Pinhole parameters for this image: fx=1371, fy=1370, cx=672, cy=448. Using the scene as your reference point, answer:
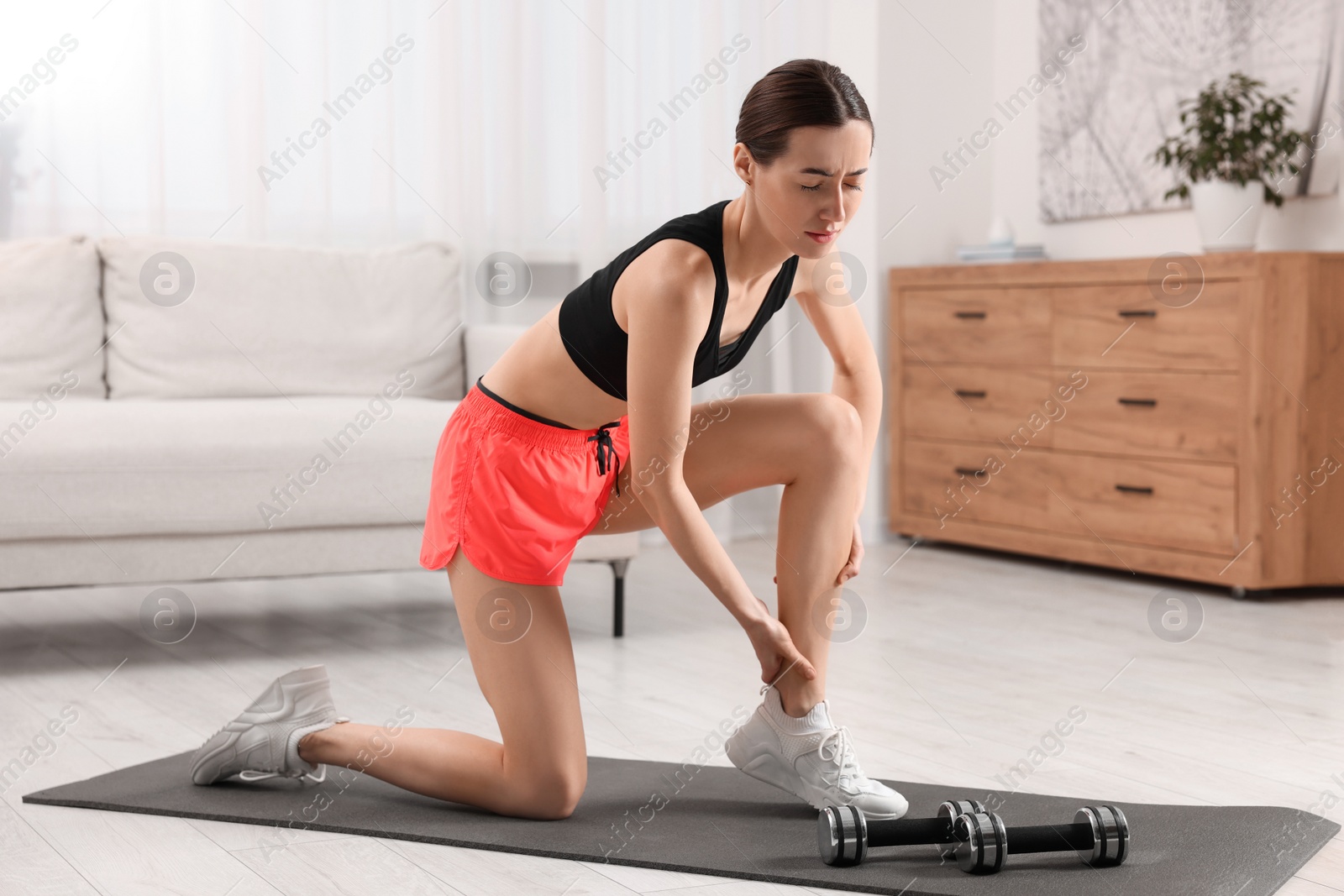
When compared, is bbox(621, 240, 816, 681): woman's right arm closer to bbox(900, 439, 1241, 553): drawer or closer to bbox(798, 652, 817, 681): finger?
bbox(798, 652, 817, 681): finger

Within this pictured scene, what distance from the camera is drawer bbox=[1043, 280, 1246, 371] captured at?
3354 mm

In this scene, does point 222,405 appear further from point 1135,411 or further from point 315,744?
point 1135,411

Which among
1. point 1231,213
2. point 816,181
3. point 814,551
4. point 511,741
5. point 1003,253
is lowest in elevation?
point 511,741

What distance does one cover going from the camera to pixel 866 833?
1.58 m

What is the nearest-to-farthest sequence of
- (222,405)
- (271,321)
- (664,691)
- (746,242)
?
(746,242) < (664,691) < (222,405) < (271,321)

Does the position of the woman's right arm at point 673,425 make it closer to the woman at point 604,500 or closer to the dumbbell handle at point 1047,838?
the woman at point 604,500

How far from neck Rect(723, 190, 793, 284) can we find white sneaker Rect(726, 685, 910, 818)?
538 mm

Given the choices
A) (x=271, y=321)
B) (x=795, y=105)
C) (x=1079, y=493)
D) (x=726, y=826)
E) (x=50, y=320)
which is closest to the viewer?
(x=795, y=105)

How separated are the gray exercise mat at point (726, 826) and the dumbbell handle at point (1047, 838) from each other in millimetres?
27

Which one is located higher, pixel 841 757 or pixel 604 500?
pixel 604 500

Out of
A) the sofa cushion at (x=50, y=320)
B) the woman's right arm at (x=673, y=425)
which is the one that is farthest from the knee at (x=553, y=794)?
the sofa cushion at (x=50, y=320)

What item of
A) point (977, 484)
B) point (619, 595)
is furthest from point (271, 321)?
point (977, 484)

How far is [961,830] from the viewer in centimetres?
157

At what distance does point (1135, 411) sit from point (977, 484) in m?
0.61
